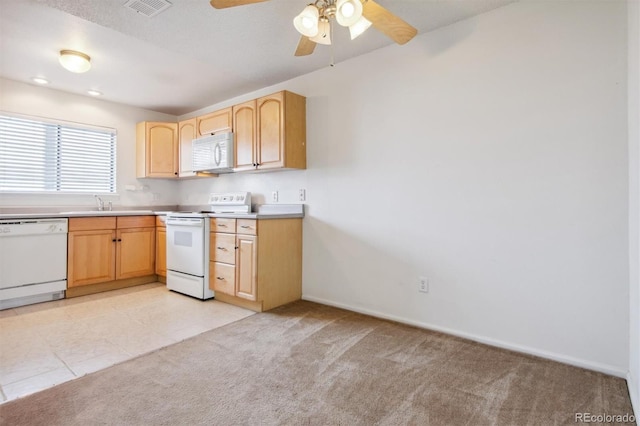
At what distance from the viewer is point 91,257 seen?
11.8ft

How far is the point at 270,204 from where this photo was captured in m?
3.72

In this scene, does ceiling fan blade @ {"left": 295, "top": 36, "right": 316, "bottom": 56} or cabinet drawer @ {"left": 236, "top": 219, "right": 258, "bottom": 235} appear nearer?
ceiling fan blade @ {"left": 295, "top": 36, "right": 316, "bottom": 56}

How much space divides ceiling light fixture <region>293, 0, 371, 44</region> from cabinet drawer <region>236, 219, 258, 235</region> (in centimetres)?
173

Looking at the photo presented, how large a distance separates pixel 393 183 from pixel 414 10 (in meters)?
1.30

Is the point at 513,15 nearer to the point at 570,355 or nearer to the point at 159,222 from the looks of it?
the point at 570,355

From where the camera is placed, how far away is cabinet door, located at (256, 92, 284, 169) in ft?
10.6

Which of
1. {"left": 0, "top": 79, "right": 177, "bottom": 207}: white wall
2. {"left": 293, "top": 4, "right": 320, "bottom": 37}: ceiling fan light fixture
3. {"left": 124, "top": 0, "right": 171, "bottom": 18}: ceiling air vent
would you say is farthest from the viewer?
{"left": 0, "top": 79, "right": 177, "bottom": 207}: white wall

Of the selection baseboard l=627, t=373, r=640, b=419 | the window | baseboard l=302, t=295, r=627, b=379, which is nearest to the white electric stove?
the window

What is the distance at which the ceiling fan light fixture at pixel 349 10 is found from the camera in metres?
1.53

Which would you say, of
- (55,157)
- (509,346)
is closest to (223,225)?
(55,157)

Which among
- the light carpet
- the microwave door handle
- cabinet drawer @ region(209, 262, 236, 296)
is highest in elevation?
the microwave door handle

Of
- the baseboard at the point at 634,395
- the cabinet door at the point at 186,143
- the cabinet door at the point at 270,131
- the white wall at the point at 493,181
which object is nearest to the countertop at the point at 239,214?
the white wall at the point at 493,181

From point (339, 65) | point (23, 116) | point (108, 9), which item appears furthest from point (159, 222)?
point (339, 65)

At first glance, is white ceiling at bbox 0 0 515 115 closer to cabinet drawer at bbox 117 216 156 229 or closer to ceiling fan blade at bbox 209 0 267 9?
ceiling fan blade at bbox 209 0 267 9
